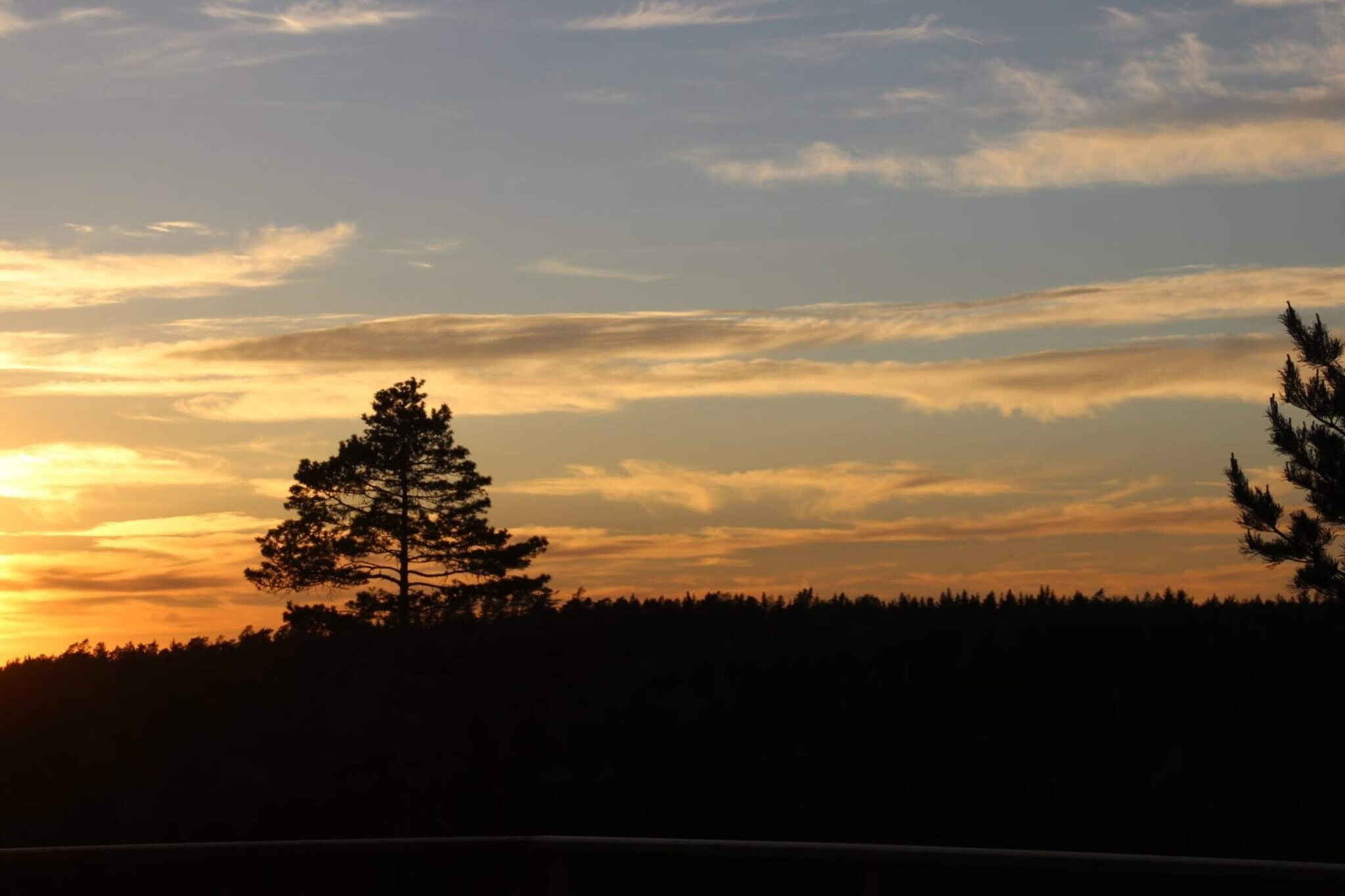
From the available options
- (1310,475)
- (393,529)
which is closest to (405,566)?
(393,529)

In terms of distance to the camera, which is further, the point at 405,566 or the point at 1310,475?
the point at 405,566

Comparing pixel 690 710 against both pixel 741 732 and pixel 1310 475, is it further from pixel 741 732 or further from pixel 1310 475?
pixel 1310 475

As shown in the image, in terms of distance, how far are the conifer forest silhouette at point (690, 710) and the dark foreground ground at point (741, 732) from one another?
0.09m

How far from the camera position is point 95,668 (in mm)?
47312

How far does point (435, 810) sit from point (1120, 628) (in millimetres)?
17231

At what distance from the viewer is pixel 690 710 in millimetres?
34750

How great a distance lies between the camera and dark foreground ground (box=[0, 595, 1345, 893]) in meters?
28.8

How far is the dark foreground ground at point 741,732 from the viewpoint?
28781mm

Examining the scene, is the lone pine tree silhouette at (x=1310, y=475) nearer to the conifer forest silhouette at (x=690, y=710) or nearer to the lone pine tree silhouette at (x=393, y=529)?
the conifer forest silhouette at (x=690, y=710)

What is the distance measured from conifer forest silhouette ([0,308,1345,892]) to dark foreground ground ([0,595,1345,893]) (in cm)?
9

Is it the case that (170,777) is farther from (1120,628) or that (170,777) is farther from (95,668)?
(1120,628)

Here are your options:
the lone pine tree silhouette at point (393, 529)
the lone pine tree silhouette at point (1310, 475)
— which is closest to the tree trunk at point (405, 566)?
the lone pine tree silhouette at point (393, 529)

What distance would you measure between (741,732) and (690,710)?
5.58 ft

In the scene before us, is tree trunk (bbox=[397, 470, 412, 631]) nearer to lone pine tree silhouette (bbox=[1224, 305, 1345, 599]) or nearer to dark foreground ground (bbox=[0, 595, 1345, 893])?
dark foreground ground (bbox=[0, 595, 1345, 893])
